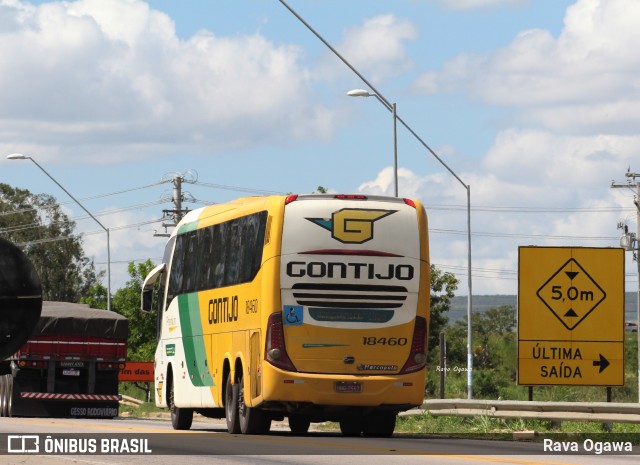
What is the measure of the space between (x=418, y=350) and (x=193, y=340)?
5.61 m

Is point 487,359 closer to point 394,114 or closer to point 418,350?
point 394,114

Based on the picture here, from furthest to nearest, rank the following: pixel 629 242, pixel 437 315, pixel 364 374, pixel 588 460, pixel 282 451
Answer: pixel 629 242 → pixel 437 315 → pixel 364 374 → pixel 282 451 → pixel 588 460

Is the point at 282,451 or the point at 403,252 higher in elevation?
the point at 403,252

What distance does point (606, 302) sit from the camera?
2630 cm

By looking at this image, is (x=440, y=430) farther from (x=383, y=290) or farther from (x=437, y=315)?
(x=437, y=315)

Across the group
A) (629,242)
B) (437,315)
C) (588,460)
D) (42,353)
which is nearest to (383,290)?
(588,460)

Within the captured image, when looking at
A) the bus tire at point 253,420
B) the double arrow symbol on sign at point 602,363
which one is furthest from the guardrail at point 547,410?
the bus tire at point 253,420

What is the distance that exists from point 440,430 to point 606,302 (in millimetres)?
3522

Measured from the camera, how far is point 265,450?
742 inches

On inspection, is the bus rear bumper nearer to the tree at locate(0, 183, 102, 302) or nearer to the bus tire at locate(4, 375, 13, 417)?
the bus tire at locate(4, 375, 13, 417)

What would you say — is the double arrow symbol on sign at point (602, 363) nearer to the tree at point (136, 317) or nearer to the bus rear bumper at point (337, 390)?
the bus rear bumper at point (337, 390)

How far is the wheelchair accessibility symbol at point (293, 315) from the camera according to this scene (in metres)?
22.5

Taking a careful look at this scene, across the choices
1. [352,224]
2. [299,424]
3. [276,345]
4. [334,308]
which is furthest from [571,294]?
[276,345]

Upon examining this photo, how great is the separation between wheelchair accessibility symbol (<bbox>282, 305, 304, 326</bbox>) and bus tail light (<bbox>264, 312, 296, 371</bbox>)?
0.29 feet
